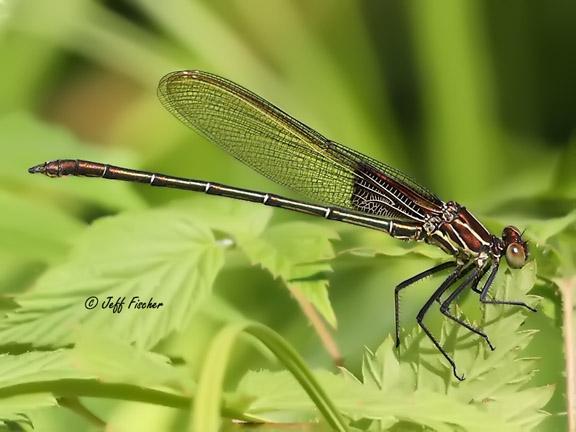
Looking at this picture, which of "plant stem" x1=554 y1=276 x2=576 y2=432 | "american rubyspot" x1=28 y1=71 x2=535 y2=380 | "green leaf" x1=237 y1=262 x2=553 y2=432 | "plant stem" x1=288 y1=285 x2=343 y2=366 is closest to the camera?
"green leaf" x1=237 y1=262 x2=553 y2=432

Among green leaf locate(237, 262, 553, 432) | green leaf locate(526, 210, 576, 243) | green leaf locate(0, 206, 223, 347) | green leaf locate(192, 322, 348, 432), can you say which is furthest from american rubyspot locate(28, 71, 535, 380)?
green leaf locate(192, 322, 348, 432)

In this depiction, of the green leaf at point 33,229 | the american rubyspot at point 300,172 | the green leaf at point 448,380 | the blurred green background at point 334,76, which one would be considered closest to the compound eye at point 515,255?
the american rubyspot at point 300,172

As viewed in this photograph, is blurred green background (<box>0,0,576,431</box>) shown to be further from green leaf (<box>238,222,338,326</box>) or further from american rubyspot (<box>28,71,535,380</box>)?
green leaf (<box>238,222,338,326</box>)

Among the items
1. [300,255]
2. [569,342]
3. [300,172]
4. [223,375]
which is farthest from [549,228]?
[223,375]

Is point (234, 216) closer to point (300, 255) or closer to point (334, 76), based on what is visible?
point (300, 255)

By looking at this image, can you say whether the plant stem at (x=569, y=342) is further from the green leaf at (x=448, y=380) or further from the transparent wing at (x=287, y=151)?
the transparent wing at (x=287, y=151)

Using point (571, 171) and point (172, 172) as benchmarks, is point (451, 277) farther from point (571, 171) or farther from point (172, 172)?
point (172, 172)
